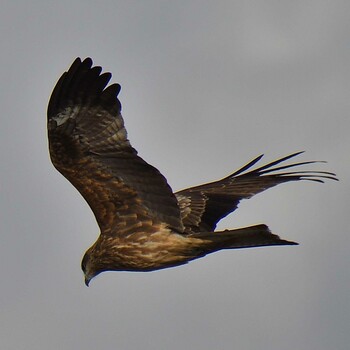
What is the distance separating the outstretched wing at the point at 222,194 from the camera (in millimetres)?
15117

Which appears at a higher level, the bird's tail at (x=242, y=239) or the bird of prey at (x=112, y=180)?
the bird of prey at (x=112, y=180)

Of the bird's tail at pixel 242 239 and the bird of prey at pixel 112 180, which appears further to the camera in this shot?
the bird of prey at pixel 112 180

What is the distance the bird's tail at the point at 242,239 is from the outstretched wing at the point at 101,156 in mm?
498

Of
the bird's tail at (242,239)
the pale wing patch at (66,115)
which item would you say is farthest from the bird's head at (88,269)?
the pale wing patch at (66,115)

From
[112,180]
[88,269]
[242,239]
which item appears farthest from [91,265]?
[242,239]

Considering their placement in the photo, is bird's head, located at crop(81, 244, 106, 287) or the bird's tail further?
bird's head, located at crop(81, 244, 106, 287)

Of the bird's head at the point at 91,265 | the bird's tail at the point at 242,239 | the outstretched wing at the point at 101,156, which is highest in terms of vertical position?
the outstretched wing at the point at 101,156

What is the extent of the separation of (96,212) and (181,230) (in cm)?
93

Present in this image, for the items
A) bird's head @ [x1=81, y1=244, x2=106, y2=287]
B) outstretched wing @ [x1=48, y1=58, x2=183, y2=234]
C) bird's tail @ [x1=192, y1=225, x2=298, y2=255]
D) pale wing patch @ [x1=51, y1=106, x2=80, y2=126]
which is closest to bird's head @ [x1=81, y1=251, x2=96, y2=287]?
bird's head @ [x1=81, y1=244, x2=106, y2=287]

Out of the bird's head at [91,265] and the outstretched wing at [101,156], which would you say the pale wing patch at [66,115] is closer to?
the outstretched wing at [101,156]

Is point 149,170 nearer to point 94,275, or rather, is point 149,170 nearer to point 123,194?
point 123,194

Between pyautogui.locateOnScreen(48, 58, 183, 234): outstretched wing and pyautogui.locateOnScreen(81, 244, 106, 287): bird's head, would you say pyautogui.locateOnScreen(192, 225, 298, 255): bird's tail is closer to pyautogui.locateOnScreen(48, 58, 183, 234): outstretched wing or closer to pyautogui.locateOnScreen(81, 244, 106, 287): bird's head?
pyautogui.locateOnScreen(48, 58, 183, 234): outstretched wing

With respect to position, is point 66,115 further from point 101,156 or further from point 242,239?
point 242,239

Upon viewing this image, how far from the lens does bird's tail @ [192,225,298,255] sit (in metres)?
12.7
